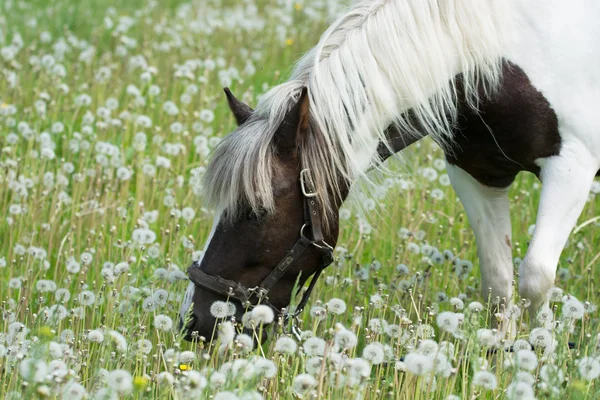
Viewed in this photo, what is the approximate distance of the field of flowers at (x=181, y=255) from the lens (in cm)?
312

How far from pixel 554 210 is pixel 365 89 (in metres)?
0.96

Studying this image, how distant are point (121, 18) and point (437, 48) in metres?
6.71

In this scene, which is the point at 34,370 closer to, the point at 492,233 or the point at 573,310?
the point at 573,310

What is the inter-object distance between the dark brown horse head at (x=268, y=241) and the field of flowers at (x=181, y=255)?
0.62 feet

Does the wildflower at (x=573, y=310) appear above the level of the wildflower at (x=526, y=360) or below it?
above

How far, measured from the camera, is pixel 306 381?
285 centimetres

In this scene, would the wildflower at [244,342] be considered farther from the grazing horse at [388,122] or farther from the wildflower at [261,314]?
the grazing horse at [388,122]

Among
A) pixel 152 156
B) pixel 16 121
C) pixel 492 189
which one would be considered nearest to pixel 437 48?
pixel 492 189

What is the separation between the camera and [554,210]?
3979 millimetres

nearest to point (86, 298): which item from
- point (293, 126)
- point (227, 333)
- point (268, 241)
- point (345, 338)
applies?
point (268, 241)

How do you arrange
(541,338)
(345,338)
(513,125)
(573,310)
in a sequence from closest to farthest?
1. (345,338)
2. (541,338)
3. (573,310)
4. (513,125)

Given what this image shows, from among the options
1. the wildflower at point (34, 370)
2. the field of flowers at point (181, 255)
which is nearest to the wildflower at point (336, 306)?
the field of flowers at point (181, 255)

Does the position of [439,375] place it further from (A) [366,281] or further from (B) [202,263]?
(A) [366,281]

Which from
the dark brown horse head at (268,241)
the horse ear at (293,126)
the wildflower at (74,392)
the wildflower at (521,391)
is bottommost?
the wildflower at (74,392)
